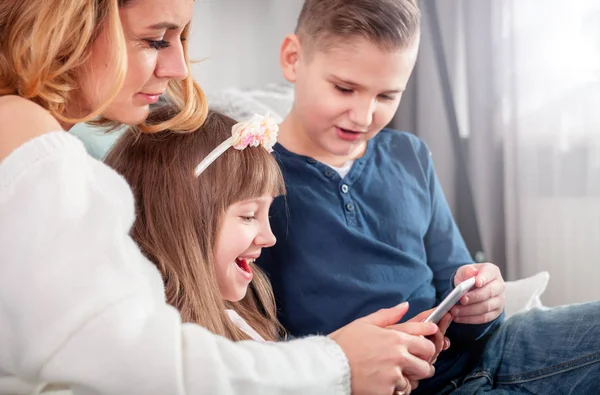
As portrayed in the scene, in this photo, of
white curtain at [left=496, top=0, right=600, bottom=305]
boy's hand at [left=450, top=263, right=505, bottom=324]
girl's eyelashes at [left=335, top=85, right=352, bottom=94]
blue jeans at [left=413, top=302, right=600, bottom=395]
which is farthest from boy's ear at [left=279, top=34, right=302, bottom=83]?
white curtain at [left=496, top=0, right=600, bottom=305]

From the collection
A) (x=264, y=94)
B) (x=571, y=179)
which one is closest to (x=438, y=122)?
(x=571, y=179)

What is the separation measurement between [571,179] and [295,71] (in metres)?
0.93

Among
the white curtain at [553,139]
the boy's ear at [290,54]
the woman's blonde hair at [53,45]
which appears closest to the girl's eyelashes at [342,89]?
the boy's ear at [290,54]

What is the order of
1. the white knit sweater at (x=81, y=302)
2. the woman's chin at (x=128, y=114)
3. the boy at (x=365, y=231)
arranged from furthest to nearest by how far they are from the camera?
1. the boy at (x=365, y=231)
2. the woman's chin at (x=128, y=114)
3. the white knit sweater at (x=81, y=302)

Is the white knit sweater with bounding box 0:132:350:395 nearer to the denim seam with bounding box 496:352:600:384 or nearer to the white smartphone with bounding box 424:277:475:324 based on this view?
the white smartphone with bounding box 424:277:475:324

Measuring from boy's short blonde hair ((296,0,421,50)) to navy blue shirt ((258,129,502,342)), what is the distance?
221 millimetres

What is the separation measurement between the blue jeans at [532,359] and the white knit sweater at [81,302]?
554mm

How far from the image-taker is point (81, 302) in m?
0.68

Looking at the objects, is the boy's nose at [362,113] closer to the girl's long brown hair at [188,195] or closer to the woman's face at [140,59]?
the girl's long brown hair at [188,195]

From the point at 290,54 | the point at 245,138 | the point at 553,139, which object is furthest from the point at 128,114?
the point at 553,139

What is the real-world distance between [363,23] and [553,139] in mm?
902

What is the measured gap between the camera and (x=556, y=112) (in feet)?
6.23

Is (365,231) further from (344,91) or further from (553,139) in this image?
(553,139)

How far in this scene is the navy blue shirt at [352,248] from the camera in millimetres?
1218
